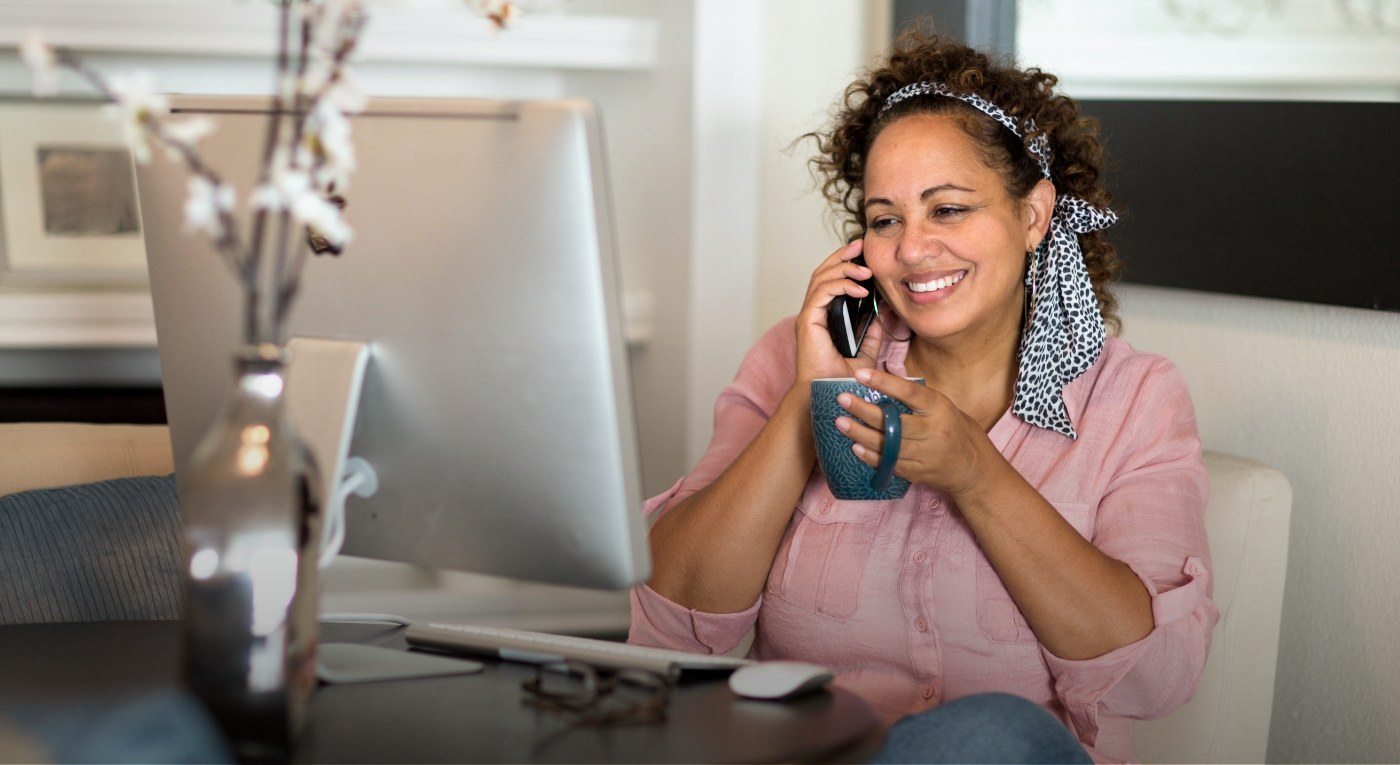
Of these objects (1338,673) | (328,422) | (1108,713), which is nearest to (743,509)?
(1108,713)

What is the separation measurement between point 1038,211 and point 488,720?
0.93 m

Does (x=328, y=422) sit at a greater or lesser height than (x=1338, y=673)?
greater

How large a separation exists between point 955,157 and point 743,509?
45 cm

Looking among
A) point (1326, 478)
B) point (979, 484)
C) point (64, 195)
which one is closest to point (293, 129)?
point (979, 484)

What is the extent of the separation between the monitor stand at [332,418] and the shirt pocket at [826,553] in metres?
0.57

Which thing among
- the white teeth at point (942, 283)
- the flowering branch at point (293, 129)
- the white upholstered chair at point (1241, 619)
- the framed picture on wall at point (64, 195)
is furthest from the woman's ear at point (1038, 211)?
the framed picture on wall at point (64, 195)

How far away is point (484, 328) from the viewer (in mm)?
933

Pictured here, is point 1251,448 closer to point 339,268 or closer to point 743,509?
point 743,509

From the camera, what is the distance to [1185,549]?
137 cm

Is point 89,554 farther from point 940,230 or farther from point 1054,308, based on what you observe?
point 1054,308

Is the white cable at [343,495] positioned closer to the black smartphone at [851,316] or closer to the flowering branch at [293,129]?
the flowering branch at [293,129]

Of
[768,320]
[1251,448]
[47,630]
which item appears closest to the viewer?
[47,630]

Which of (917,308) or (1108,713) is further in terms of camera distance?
(917,308)

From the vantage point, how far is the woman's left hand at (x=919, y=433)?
1.23 m
